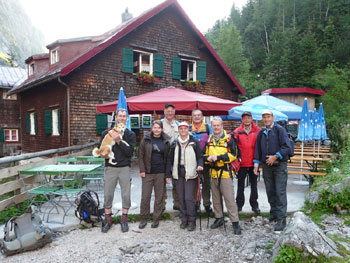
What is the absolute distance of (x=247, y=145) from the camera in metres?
4.73

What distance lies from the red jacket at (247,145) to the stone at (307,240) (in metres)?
1.55

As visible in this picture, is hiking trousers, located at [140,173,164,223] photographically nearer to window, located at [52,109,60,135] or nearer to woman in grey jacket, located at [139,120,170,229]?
woman in grey jacket, located at [139,120,170,229]

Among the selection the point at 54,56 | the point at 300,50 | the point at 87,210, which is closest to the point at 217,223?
the point at 87,210

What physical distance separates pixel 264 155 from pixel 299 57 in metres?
27.2

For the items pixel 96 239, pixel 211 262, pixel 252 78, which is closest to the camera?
pixel 211 262

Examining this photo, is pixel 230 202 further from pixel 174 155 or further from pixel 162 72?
pixel 162 72

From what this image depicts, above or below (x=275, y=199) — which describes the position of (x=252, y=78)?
above

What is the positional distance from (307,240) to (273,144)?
1561mm

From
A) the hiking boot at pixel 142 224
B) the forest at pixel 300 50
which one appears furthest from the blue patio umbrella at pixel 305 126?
the forest at pixel 300 50

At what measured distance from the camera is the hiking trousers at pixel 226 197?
4.19 metres

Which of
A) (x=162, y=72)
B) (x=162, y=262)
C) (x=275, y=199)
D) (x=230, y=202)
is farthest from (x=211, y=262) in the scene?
(x=162, y=72)

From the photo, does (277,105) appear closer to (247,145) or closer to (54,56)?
(247,145)

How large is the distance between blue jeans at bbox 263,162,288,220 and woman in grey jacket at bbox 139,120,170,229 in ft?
5.38

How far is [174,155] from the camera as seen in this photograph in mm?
4445
